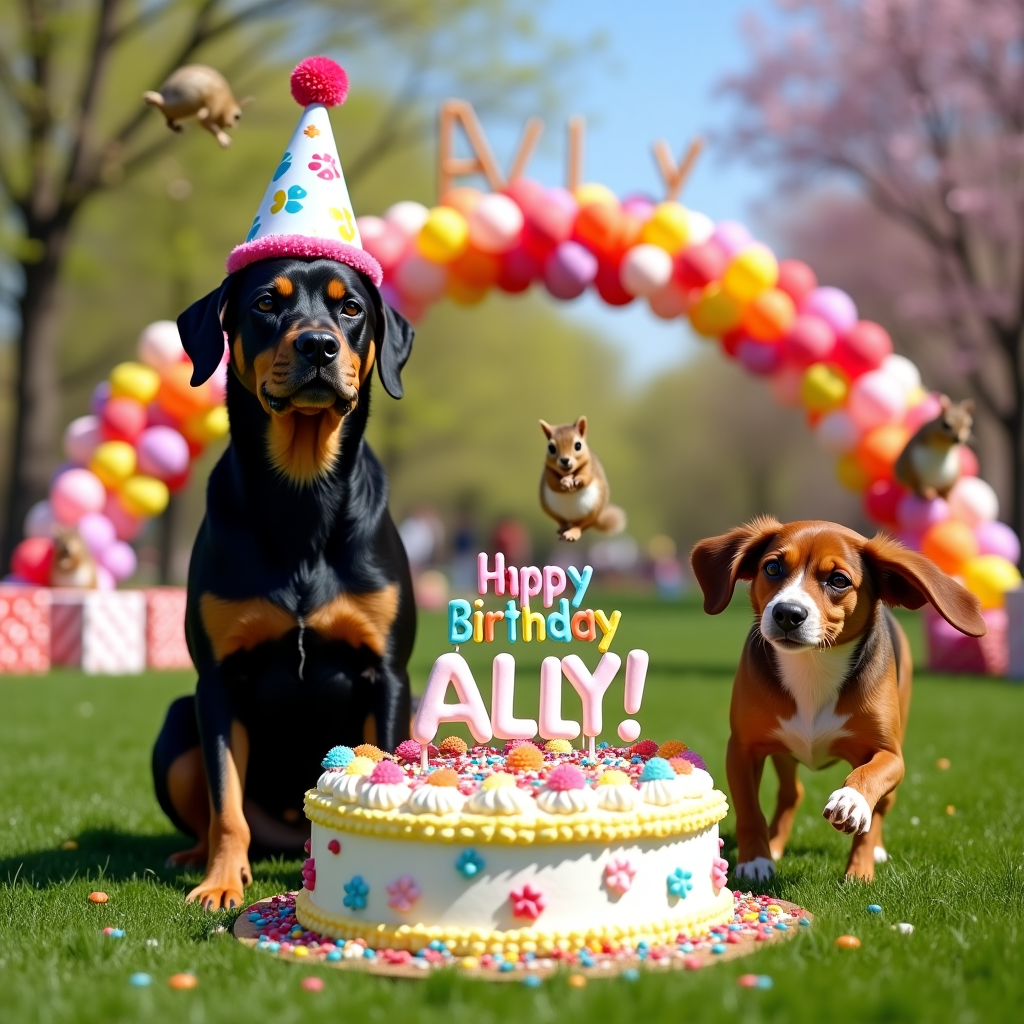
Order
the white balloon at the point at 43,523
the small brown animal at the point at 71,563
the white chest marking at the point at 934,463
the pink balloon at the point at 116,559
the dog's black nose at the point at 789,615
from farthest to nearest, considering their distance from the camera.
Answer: the pink balloon at the point at 116,559 → the white balloon at the point at 43,523 → the small brown animal at the point at 71,563 → the white chest marking at the point at 934,463 → the dog's black nose at the point at 789,615

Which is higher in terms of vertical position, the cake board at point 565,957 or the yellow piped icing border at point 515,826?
the yellow piped icing border at point 515,826

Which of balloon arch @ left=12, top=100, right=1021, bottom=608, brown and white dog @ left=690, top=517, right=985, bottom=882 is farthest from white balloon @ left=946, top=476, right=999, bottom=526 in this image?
brown and white dog @ left=690, top=517, right=985, bottom=882

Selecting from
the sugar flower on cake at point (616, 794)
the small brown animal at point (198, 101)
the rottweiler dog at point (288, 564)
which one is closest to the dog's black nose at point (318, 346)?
the rottweiler dog at point (288, 564)

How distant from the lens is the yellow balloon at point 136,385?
449 inches

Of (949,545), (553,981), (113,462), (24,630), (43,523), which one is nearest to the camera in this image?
(553,981)

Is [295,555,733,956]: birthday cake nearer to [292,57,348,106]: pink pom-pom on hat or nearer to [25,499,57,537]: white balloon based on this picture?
[292,57,348,106]: pink pom-pom on hat

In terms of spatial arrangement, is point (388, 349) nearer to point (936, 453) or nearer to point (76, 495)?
point (936, 453)

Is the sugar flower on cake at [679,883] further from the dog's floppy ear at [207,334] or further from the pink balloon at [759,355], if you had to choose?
the pink balloon at [759,355]

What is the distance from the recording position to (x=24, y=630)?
1170 centimetres

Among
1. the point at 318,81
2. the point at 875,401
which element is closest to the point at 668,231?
the point at 875,401

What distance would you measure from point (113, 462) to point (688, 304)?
5.56 metres

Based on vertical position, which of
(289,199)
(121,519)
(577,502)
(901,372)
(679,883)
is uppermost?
(901,372)

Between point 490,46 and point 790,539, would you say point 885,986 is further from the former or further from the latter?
point 490,46

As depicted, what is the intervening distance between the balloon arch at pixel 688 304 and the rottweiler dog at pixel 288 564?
6.67 m
